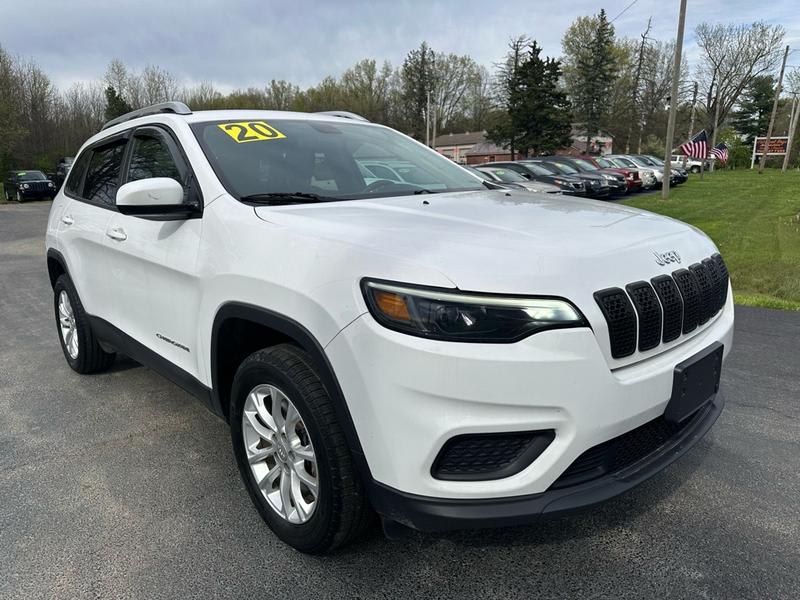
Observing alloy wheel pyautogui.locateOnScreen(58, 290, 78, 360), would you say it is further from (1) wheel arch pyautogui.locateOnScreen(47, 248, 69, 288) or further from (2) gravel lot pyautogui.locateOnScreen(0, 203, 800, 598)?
(2) gravel lot pyautogui.locateOnScreen(0, 203, 800, 598)

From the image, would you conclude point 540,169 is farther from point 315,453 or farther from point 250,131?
point 315,453

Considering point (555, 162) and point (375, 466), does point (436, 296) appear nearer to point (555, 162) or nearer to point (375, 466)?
point (375, 466)


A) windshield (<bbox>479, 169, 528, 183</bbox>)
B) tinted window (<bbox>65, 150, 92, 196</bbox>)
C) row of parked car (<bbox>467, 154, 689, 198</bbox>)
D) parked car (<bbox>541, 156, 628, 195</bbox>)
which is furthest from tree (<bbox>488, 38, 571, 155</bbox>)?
tinted window (<bbox>65, 150, 92, 196</bbox>)

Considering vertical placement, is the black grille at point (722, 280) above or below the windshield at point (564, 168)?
above

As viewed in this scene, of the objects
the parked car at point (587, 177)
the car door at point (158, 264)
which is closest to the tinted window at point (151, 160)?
the car door at point (158, 264)

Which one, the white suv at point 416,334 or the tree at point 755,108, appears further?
the tree at point 755,108

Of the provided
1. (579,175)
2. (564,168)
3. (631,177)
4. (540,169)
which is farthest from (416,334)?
(631,177)

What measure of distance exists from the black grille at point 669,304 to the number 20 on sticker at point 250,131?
2.05 meters

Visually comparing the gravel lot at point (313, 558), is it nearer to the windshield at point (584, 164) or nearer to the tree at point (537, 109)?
the windshield at point (584, 164)

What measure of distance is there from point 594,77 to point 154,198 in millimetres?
59236

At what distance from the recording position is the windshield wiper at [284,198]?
262 centimetres

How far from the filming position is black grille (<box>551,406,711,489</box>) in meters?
1.94

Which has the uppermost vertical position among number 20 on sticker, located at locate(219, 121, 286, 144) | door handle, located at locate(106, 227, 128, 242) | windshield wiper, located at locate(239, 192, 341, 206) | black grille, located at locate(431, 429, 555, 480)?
number 20 on sticker, located at locate(219, 121, 286, 144)

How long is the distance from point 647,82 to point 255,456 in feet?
225
